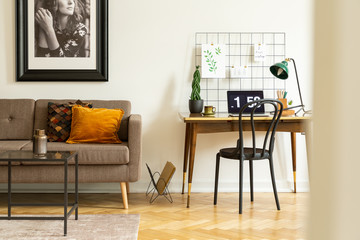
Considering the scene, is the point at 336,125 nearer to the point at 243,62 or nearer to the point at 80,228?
the point at 80,228

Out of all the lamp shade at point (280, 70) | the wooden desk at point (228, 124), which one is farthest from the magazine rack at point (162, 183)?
the lamp shade at point (280, 70)

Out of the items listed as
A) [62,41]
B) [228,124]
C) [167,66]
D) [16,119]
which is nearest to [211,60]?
[167,66]

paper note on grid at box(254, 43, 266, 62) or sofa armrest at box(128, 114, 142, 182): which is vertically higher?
paper note on grid at box(254, 43, 266, 62)

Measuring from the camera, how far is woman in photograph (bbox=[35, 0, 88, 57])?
4.02m

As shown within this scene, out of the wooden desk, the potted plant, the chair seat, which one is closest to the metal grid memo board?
the potted plant

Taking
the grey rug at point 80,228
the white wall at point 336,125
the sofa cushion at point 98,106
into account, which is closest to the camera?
the white wall at point 336,125

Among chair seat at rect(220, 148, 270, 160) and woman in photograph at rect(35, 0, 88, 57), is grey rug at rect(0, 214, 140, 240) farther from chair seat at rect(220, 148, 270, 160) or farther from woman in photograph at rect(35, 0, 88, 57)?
woman in photograph at rect(35, 0, 88, 57)

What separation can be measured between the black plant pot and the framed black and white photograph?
32.0 inches

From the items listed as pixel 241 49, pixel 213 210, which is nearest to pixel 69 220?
pixel 213 210

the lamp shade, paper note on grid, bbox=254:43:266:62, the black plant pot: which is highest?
paper note on grid, bbox=254:43:266:62

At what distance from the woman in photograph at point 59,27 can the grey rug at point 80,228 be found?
164 cm

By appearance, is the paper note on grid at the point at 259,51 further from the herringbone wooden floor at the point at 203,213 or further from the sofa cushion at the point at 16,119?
the sofa cushion at the point at 16,119

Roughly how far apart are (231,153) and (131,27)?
1540 mm

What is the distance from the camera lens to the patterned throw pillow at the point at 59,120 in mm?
3658
